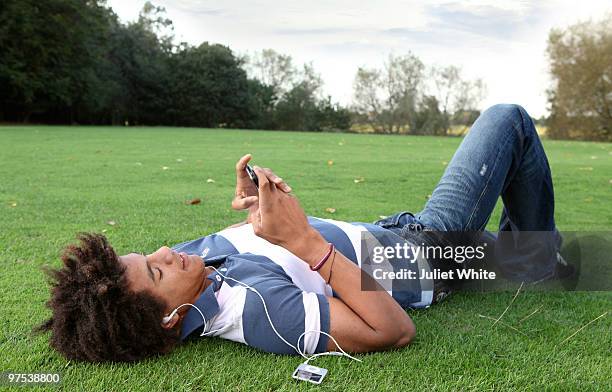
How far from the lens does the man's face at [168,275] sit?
6.50 feet

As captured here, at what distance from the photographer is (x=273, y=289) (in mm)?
1955

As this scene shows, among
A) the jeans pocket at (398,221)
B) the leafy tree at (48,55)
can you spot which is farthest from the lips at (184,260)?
the leafy tree at (48,55)

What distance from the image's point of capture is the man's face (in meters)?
1.98

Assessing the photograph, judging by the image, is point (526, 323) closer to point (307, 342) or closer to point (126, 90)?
point (307, 342)

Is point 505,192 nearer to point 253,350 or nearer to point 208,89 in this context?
point 253,350

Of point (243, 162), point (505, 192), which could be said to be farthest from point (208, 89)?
point (243, 162)

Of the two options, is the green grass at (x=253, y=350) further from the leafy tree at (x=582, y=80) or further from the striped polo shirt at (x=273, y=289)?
the leafy tree at (x=582, y=80)

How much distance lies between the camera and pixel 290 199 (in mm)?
1856

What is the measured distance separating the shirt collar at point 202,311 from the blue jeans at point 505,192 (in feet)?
3.33

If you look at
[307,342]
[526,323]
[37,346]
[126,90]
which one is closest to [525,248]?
[526,323]

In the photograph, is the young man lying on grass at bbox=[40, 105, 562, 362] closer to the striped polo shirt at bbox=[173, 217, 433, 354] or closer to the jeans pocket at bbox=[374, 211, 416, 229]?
the striped polo shirt at bbox=[173, 217, 433, 354]

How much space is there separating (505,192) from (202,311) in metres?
1.76

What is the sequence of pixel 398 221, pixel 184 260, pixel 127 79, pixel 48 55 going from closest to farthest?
pixel 184 260
pixel 398 221
pixel 48 55
pixel 127 79

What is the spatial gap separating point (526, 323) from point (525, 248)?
615mm
